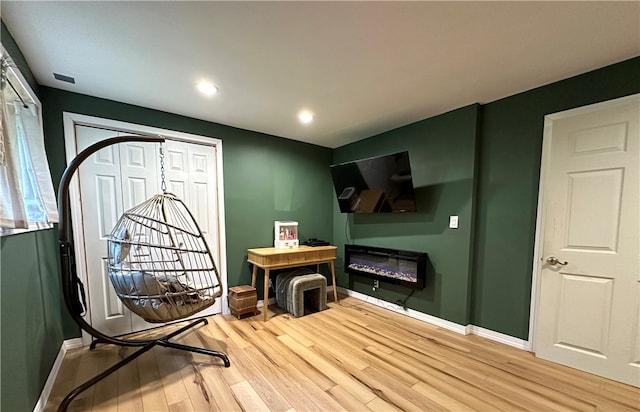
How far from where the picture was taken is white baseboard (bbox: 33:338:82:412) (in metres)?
1.48

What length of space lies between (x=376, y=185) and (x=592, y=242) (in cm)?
188

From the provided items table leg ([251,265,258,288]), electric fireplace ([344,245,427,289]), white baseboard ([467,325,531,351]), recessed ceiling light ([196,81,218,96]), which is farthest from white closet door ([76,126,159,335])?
white baseboard ([467,325,531,351])

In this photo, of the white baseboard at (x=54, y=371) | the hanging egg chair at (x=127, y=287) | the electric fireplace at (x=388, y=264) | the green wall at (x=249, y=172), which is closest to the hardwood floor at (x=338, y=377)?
the white baseboard at (x=54, y=371)

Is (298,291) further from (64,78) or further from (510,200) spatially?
(64,78)

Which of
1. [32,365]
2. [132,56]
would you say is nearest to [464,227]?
[132,56]

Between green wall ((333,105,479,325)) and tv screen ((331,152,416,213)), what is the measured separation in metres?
→ 0.26

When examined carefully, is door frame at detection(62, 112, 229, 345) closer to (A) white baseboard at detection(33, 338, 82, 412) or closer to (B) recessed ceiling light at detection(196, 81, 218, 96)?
(A) white baseboard at detection(33, 338, 82, 412)

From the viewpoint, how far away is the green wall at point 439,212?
248 cm

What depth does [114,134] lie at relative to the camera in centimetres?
237

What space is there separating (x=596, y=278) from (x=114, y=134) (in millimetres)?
4392

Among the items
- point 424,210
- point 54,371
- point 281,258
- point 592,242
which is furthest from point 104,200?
point 592,242

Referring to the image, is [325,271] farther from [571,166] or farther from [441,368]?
[571,166]

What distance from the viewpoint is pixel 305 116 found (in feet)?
8.93

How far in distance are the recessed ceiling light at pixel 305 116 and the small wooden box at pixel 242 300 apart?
2.14 metres
